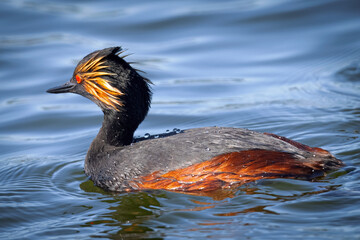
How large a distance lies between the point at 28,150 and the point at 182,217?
497 cm

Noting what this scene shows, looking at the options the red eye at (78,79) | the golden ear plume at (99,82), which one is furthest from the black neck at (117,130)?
the red eye at (78,79)

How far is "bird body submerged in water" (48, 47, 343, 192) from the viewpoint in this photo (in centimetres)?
793

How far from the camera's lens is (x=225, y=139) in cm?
819

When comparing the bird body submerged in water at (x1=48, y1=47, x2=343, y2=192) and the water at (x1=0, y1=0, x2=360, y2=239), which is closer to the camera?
the water at (x1=0, y1=0, x2=360, y2=239)

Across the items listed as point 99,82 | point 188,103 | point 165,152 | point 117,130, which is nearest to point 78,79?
point 99,82

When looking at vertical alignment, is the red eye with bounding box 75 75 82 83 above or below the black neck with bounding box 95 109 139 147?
above

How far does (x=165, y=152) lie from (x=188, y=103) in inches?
199

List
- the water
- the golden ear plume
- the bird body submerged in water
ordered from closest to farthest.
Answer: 1. the water
2. the bird body submerged in water
3. the golden ear plume

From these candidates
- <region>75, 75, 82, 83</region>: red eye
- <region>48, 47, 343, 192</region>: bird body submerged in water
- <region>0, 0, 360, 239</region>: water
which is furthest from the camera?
<region>75, 75, 82, 83</region>: red eye

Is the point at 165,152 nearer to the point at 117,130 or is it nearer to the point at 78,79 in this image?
the point at 117,130

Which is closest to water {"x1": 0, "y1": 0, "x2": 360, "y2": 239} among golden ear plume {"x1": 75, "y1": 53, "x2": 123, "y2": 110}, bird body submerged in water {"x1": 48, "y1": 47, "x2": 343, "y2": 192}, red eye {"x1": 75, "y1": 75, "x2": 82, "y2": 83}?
bird body submerged in water {"x1": 48, "y1": 47, "x2": 343, "y2": 192}

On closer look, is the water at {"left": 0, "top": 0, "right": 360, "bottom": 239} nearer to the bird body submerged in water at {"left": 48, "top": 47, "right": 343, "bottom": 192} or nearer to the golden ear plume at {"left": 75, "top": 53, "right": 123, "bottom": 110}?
the bird body submerged in water at {"left": 48, "top": 47, "right": 343, "bottom": 192}

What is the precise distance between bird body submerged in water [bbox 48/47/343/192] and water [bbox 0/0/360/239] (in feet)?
0.67

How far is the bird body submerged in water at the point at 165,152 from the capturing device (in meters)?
7.93
